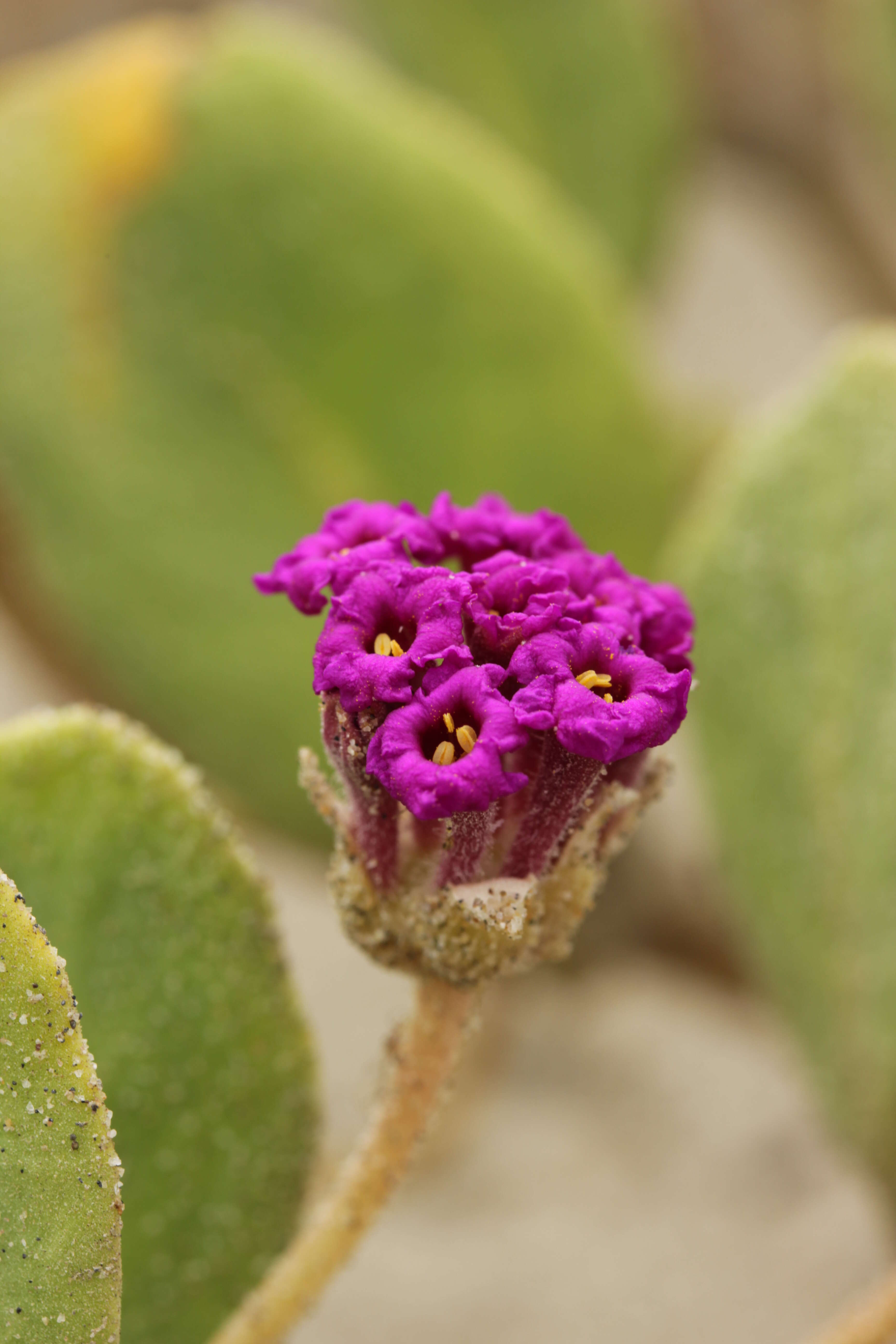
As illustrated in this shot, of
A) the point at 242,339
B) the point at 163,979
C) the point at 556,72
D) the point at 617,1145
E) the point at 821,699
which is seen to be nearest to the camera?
the point at 163,979

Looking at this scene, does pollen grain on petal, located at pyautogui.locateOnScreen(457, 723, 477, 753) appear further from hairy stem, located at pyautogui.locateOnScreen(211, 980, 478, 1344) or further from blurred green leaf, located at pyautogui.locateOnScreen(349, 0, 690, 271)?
blurred green leaf, located at pyautogui.locateOnScreen(349, 0, 690, 271)

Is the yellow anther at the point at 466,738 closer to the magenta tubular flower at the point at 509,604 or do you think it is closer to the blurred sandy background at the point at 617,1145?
the magenta tubular flower at the point at 509,604

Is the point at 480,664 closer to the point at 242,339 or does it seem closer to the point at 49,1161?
the point at 49,1161

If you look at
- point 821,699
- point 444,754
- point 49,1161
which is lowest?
point 49,1161

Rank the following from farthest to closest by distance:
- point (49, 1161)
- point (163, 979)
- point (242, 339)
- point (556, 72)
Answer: point (556, 72), point (242, 339), point (163, 979), point (49, 1161)

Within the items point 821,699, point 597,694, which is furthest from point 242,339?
point 597,694

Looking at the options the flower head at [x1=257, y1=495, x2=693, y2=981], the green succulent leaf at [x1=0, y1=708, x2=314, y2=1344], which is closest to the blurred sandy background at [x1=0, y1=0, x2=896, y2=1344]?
the green succulent leaf at [x1=0, y1=708, x2=314, y2=1344]

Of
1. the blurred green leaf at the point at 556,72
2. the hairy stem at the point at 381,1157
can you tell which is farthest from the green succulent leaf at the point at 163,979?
the blurred green leaf at the point at 556,72
